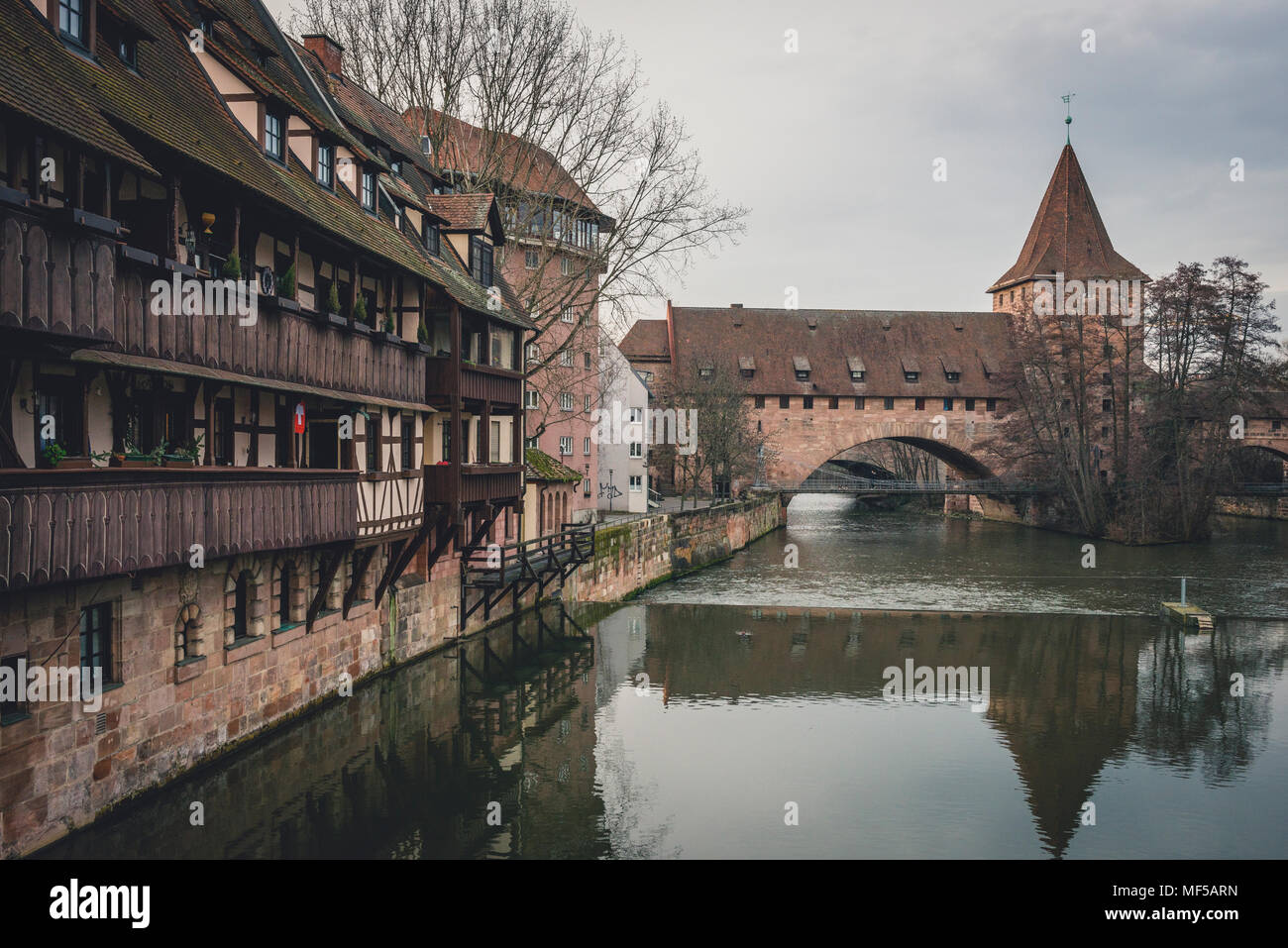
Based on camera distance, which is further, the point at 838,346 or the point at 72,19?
the point at 838,346

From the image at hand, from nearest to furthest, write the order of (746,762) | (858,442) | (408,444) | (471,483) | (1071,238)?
(746,762) → (408,444) → (471,483) → (858,442) → (1071,238)

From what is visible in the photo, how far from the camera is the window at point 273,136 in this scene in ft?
43.0

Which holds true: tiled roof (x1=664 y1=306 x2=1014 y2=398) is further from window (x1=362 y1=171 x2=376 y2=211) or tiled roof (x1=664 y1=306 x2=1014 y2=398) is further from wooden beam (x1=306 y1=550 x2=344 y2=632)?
wooden beam (x1=306 y1=550 x2=344 y2=632)

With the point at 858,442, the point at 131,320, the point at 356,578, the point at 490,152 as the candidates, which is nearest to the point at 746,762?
the point at 356,578

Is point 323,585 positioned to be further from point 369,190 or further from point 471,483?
point 369,190

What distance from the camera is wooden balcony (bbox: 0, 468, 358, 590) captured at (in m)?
7.79

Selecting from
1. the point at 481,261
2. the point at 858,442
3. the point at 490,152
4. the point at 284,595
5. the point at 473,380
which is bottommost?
the point at 284,595

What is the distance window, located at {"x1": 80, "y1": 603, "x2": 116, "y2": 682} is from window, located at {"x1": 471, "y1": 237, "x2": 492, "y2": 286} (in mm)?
11460

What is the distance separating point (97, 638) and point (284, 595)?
3872 millimetres

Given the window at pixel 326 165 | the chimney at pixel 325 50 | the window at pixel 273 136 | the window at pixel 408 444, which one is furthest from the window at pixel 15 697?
the chimney at pixel 325 50

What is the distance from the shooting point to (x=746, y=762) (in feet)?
45.5

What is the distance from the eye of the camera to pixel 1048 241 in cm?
5766

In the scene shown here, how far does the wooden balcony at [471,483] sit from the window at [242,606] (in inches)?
187
